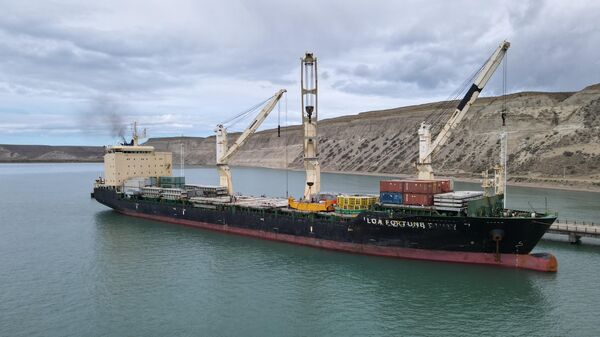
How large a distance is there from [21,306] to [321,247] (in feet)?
62.4

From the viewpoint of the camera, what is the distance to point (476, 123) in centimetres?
10881

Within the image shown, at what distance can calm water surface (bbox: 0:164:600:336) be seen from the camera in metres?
20.2

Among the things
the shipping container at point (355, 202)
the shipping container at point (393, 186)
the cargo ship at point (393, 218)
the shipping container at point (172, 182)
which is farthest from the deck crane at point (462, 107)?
the shipping container at point (172, 182)

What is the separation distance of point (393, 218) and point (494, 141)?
3085 inches

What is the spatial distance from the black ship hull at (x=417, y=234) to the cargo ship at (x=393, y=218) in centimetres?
6

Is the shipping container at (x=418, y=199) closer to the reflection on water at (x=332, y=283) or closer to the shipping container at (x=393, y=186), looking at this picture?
the shipping container at (x=393, y=186)

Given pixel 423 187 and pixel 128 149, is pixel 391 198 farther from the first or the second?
pixel 128 149

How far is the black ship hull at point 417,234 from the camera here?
26.8 metres

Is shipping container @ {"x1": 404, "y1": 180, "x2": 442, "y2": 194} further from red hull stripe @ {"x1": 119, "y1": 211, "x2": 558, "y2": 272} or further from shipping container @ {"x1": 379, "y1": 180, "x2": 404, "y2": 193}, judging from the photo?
red hull stripe @ {"x1": 119, "y1": 211, "x2": 558, "y2": 272}

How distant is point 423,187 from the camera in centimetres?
3041

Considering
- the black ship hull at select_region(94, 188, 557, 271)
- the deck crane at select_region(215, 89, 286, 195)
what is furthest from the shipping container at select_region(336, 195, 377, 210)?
the deck crane at select_region(215, 89, 286, 195)

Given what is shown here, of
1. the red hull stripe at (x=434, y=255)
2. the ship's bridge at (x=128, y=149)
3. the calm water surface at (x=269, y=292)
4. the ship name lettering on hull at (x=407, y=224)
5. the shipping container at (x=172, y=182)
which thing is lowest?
the calm water surface at (x=269, y=292)

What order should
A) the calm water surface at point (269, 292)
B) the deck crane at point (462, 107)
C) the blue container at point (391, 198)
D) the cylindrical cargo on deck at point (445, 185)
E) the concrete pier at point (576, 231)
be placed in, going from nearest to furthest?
the calm water surface at point (269, 292)
the blue container at point (391, 198)
the cylindrical cargo on deck at point (445, 185)
the concrete pier at point (576, 231)
the deck crane at point (462, 107)

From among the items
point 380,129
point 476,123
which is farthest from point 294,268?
point 380,129
